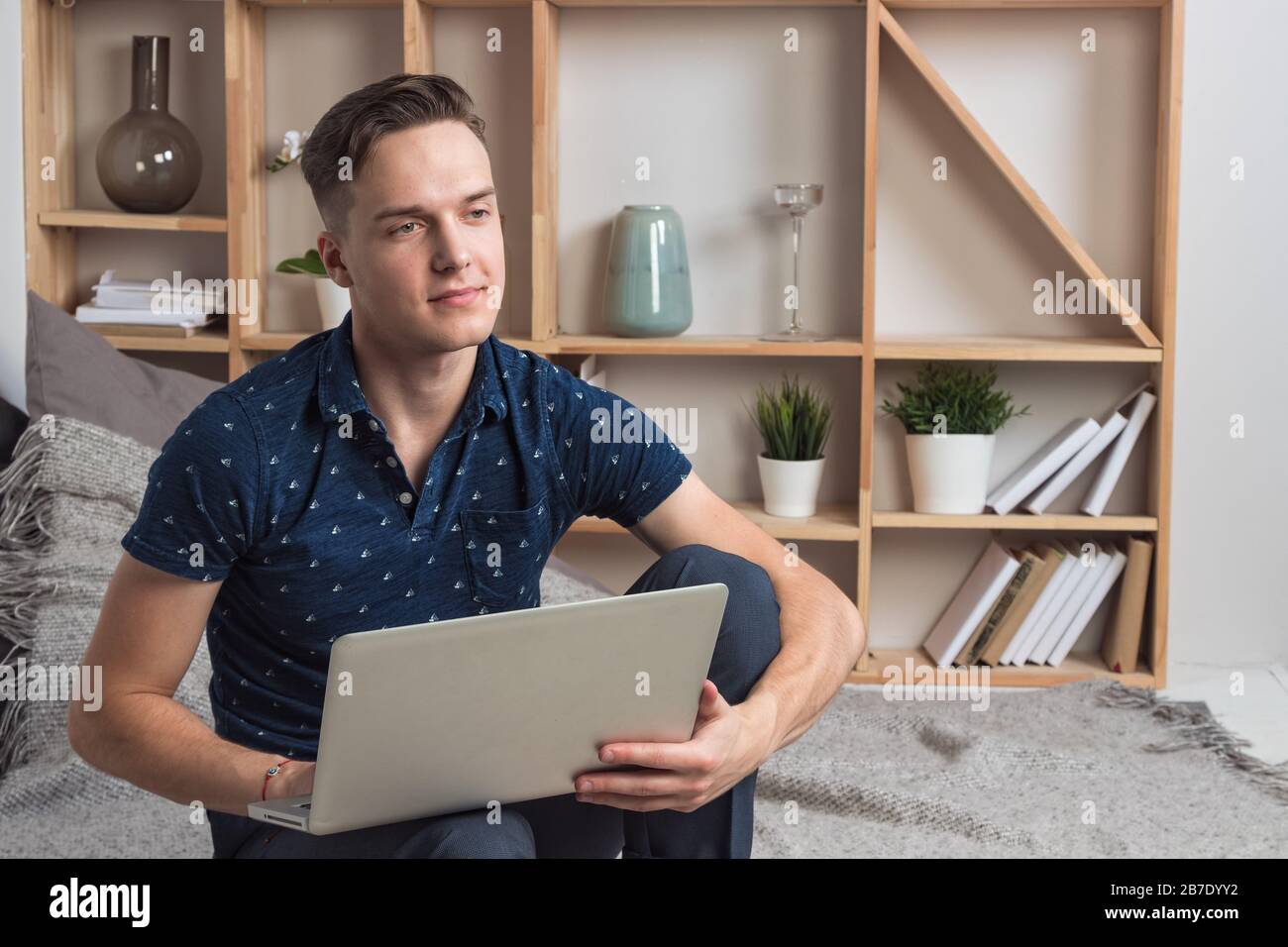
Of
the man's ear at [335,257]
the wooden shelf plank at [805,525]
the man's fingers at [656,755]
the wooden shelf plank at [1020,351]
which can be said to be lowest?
the man's fingers at [656,755]

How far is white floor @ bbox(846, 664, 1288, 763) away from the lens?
2416 millimetres

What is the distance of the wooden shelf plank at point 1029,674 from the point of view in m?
2.73

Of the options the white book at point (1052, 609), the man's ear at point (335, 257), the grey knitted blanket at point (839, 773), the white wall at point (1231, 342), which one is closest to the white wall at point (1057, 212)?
Answer: the white wall at point (1231, 342)

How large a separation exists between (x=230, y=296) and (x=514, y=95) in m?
0.70

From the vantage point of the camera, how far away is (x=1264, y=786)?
2176mm

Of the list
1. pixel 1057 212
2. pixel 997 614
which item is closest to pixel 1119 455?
pixel 997 614

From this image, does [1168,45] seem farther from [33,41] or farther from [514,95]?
[33,41]

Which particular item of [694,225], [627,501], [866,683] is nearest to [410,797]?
[627,501]

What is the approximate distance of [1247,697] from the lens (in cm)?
265

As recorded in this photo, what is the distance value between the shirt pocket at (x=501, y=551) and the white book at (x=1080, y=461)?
1.57 meters

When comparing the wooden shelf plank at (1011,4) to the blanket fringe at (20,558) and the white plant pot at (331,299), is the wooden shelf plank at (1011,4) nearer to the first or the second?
the white plant pot at (331,299)

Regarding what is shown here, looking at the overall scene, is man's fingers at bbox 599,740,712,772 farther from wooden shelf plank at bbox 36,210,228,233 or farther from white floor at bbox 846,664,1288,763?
wooden shelf plank at bbox 36,210,228,233

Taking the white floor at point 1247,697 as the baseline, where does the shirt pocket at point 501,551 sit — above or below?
above
